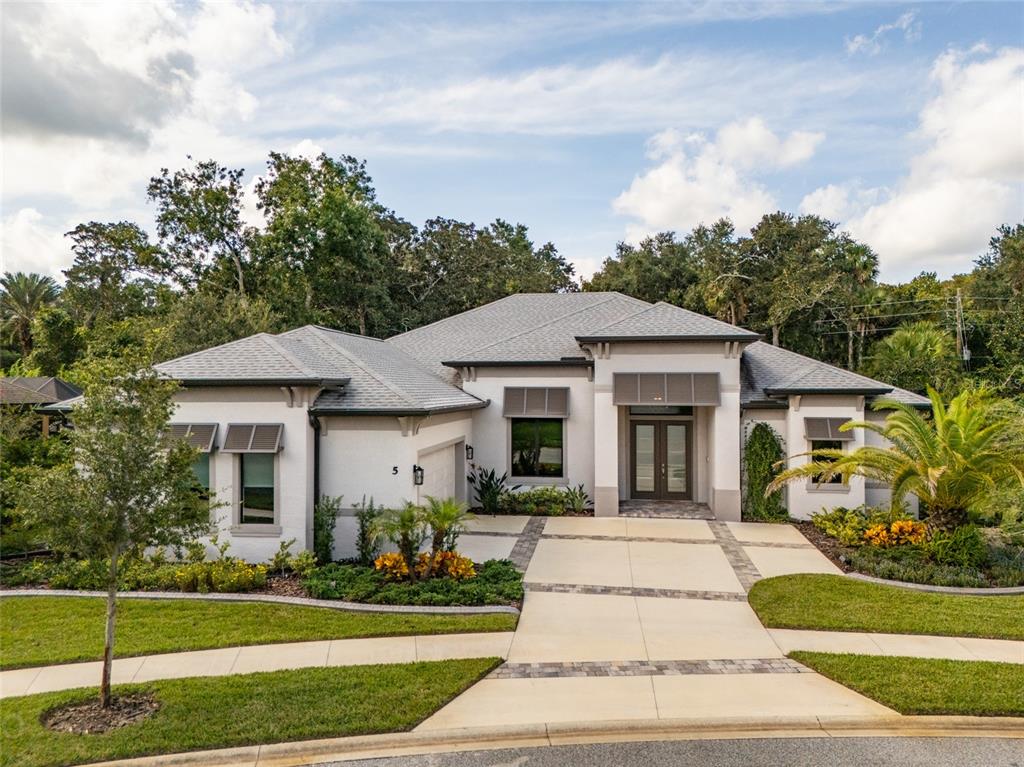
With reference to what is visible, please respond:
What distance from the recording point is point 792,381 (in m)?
16.5

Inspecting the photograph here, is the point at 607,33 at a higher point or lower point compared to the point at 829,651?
higher

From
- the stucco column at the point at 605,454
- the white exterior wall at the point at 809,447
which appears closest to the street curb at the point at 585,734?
the white exterior wall at the point at 809,447

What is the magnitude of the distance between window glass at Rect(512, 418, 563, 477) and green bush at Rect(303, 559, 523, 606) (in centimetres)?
716

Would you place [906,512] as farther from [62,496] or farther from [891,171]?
[62,496]

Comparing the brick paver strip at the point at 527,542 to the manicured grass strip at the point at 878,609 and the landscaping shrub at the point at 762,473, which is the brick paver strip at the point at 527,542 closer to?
the manicured grass strip at the point at 878,609

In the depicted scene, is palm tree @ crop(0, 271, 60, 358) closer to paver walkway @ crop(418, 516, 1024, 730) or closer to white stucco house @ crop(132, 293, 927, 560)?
white stucco house @ crop(132, 293, 927, 560)

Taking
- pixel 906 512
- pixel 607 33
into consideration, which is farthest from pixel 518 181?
pixel 906 512

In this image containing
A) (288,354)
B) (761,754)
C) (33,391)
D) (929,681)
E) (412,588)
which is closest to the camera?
(761,754)

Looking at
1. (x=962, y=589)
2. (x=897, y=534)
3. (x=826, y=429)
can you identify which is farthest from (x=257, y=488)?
(x=826, y=429)

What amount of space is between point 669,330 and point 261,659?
1275 centimetres

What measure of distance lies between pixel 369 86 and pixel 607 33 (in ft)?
19.0

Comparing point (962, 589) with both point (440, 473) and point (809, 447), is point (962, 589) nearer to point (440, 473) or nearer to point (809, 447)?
point (809, 447)

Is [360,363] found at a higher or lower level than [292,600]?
higher

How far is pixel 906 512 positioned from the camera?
577 inches
